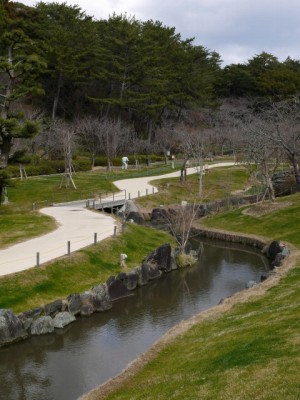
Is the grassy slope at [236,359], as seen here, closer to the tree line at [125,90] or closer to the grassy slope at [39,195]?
the grassy slope at [39,195]

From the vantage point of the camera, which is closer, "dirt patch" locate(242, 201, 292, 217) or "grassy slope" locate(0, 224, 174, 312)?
"grassy slope" locate(0, 224, 174, 312)

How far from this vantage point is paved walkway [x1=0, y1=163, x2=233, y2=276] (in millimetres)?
25428

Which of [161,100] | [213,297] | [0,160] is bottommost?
[213,297]

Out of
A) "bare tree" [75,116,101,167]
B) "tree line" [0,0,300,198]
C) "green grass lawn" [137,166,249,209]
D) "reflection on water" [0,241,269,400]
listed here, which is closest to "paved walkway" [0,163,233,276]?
"reflection on water" [0,241,269,400]

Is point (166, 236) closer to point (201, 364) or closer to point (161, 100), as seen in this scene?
point (201, 364)

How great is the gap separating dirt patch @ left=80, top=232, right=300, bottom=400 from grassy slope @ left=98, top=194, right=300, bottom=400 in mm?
269

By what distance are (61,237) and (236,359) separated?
63.7 ft

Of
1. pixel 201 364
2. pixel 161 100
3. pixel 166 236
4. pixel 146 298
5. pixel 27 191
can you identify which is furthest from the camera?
pixel 161 100

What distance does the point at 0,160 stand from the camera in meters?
36.6

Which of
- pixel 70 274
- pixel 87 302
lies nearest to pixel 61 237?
pixel 70 274

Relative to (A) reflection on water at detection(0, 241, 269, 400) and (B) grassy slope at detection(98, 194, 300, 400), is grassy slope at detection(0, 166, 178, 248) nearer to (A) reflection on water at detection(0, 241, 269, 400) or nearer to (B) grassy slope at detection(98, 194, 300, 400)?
(A) reflection on water at detection(0, 241, 269, 400)

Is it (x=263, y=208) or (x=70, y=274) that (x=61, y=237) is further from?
(x=263, y=208)

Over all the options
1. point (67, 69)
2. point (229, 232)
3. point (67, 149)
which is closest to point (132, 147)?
point (67, 69)

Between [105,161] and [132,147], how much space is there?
771cm
